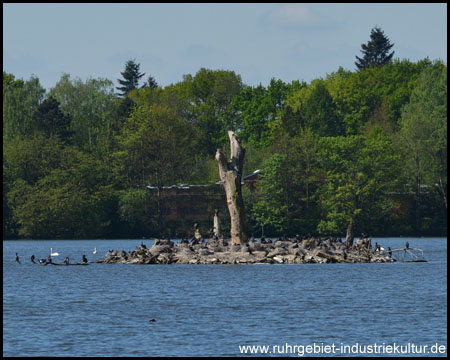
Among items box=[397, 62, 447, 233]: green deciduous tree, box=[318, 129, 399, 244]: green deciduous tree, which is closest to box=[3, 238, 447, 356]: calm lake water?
box=[318, 129, 399, 244]: green deciduous tree

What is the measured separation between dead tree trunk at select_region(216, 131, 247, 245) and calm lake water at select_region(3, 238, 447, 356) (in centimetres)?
312

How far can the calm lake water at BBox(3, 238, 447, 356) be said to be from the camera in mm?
33781

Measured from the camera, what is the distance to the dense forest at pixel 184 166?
116m

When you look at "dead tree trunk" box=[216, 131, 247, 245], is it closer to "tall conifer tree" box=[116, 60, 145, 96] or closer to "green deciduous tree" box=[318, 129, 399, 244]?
"green deciduous tree" box=[318, 129, 399, 244]

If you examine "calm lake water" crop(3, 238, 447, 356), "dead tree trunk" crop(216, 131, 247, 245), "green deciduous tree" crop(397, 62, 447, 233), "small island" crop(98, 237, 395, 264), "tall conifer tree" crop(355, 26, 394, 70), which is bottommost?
"calm lake water" crop(3, 238, 447, 356)

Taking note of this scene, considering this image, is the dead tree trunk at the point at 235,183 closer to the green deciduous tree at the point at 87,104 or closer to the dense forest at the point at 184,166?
the dense forest at the point at 184,166

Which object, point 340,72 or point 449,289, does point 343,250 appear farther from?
point 340,72

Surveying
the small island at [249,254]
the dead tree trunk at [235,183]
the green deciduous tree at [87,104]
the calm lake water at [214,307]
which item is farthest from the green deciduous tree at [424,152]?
the dead tree trunk at [235,183]

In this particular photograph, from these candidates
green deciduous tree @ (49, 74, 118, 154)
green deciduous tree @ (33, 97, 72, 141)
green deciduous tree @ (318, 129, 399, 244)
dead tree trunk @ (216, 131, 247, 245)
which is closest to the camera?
dead tree trunk @ (216, 131, 247, 245)

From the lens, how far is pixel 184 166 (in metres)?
127

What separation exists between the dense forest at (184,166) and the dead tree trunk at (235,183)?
45160 mm

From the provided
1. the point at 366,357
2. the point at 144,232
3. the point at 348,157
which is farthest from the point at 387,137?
the point at 366,357

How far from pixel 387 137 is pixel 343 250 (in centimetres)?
5521

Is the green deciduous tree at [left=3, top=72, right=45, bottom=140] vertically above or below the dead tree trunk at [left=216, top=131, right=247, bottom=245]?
above
